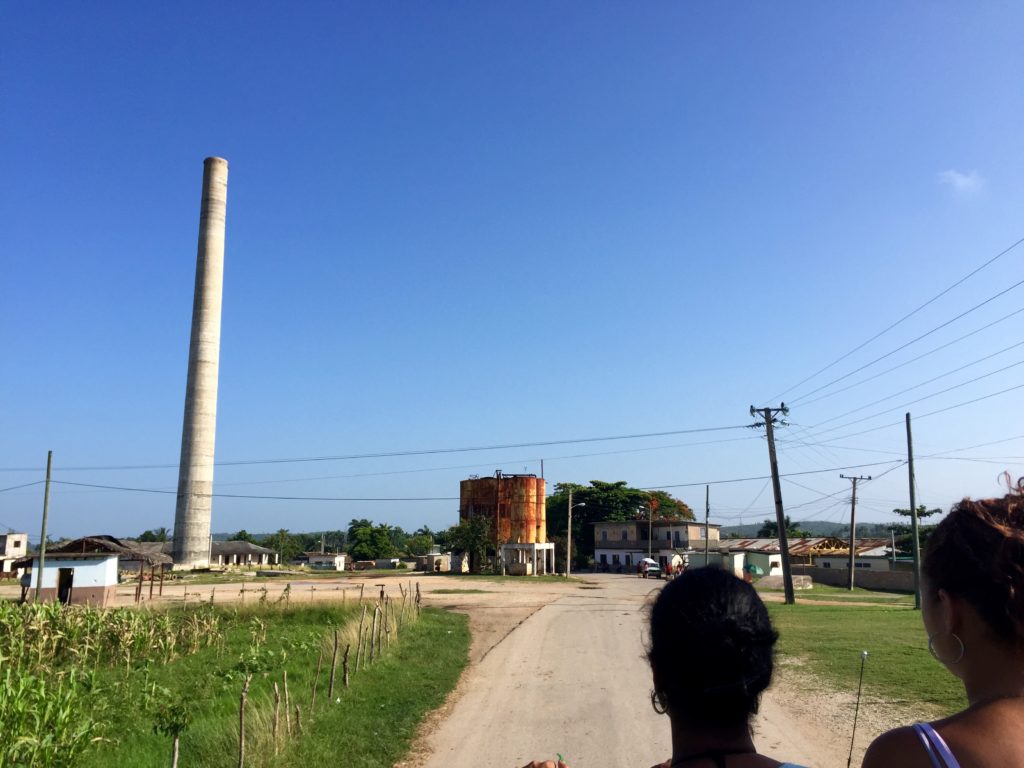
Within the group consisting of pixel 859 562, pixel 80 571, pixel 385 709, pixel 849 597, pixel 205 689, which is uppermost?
pixel 80 571

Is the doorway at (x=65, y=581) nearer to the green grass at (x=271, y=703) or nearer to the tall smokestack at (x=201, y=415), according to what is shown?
the green grass at (x=271, y=703)

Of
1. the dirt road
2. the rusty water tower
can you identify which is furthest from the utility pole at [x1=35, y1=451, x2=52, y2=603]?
the rusty water tower

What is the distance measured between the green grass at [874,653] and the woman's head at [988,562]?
621 cm

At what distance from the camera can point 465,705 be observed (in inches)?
507

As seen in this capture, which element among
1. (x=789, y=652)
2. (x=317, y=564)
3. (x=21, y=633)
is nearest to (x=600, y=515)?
(x=317, y=564)

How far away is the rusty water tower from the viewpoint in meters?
68.3

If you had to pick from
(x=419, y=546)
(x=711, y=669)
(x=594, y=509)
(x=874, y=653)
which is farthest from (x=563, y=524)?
(x=711, y=669)

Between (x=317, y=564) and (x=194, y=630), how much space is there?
304 ft

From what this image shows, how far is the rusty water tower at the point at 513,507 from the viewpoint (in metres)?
68.3

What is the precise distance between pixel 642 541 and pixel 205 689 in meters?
69.3

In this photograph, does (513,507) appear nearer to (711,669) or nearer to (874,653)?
(874,653)

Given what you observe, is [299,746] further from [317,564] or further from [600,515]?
[317,564]

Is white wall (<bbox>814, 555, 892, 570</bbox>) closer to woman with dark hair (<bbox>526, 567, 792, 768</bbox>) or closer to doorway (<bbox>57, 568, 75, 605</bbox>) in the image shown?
doorway (<bbox>57, 568, 75, 605</bbox>)

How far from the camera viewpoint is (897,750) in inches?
71.3
